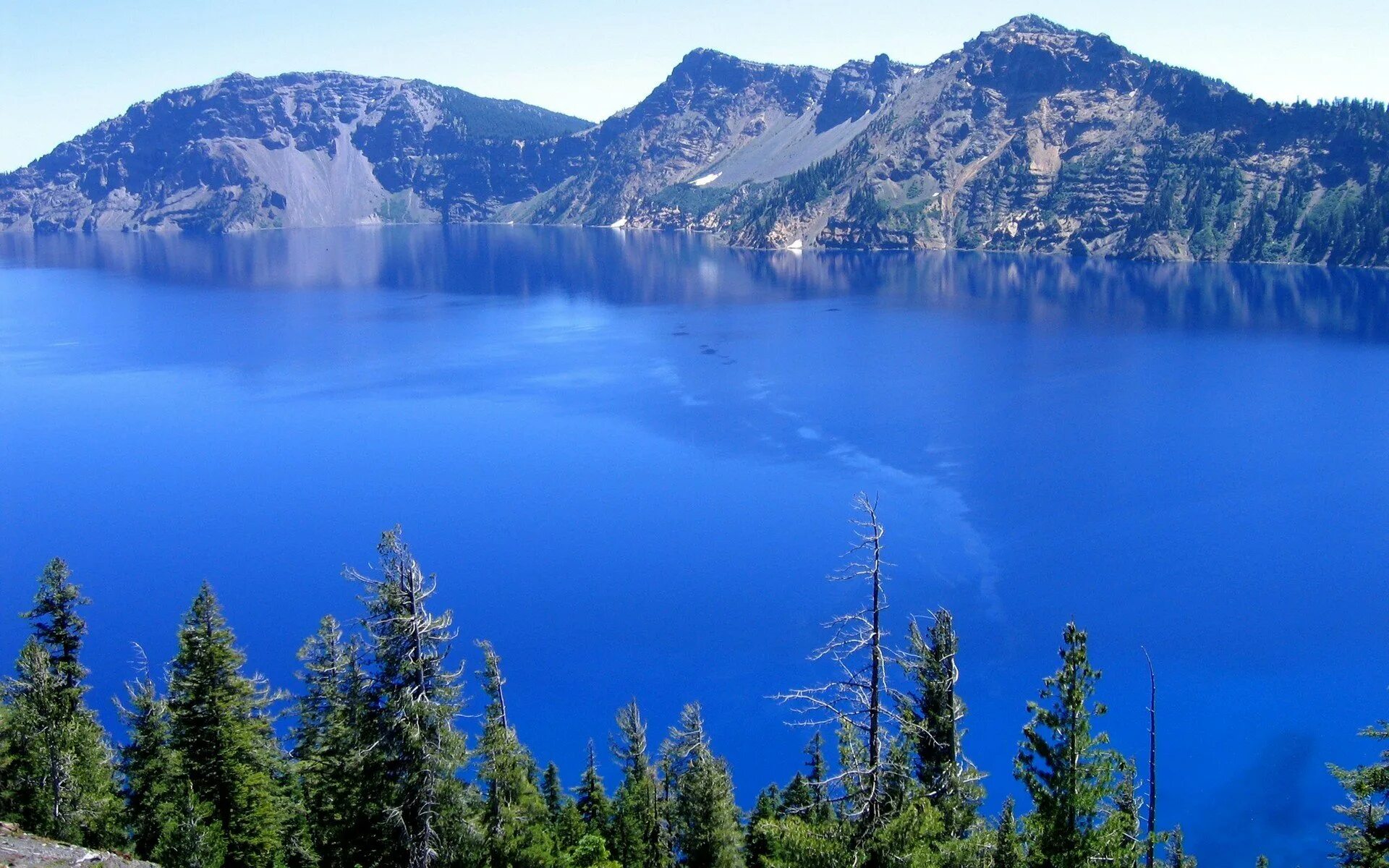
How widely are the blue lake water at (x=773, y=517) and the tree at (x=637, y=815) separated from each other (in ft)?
37.1

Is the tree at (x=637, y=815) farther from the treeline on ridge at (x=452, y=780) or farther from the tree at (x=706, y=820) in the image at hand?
the tree at (x=706, y=820)

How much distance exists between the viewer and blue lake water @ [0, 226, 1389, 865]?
53031 mm

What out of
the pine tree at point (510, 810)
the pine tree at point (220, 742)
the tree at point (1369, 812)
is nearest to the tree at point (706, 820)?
the pine tree at point (510, 810)

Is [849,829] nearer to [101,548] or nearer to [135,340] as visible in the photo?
[101,548]

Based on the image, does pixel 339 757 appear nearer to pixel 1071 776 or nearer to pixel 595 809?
pixel 595 809

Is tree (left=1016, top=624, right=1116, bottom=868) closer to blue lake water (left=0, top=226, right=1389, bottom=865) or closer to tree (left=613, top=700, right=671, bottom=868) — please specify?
tree (left=613, top=700, right=671, bottom=868)

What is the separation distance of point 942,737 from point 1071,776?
14.9ft

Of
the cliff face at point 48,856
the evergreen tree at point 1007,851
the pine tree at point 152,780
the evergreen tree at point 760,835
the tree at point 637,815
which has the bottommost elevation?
the evergreen tree at point 760,835

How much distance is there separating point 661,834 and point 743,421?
71.0 m

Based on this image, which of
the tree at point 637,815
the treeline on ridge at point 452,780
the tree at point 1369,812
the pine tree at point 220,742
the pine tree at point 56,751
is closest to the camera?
the tree at point 1369,812

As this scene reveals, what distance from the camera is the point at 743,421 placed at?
105500 millimetres

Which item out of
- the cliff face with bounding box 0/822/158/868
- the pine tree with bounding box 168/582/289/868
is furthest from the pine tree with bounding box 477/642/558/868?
the cliff face with bounding box 0/822/158/868

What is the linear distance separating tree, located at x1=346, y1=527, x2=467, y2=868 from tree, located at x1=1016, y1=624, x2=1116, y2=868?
13.3 m

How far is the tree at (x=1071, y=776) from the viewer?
23.1 m
